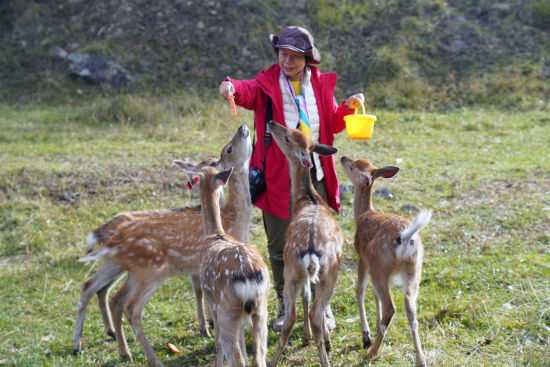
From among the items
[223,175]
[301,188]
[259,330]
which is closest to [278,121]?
[301,188]

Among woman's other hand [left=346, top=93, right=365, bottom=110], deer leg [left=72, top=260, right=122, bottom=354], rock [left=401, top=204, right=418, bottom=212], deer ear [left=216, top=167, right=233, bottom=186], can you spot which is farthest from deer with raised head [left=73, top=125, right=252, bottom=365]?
rock [left=401, top=204, right=418, bottom=212]

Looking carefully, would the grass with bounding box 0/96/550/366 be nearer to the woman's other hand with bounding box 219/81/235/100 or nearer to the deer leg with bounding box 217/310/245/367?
the deer leg with bounding box 217/310/245/367

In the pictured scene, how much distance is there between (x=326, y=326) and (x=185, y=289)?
79.8 inches

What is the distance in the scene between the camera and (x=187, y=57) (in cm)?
1384

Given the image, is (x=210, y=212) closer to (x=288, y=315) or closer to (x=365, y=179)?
(x=288, y=315)

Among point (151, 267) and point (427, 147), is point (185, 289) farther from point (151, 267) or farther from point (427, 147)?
point (427, 147)

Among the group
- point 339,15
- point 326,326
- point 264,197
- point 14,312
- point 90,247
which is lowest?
point 14,312

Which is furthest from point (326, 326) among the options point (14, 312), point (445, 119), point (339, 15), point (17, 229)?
point (339, 15)

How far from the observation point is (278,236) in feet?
15.9

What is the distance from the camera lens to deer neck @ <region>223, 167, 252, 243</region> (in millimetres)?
5035

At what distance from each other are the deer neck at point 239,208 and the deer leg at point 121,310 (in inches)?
38.5

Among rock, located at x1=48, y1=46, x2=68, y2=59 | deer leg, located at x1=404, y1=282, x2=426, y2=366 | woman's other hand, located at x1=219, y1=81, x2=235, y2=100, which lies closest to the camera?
deer leg, located at x1=404, y1=282, x2=426, y2=366

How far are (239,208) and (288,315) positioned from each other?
4.35 ft

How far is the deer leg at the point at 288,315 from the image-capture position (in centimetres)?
403
